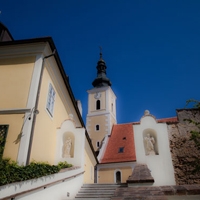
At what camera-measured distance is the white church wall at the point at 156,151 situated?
9219 millimetres

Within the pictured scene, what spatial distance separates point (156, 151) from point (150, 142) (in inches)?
21.4

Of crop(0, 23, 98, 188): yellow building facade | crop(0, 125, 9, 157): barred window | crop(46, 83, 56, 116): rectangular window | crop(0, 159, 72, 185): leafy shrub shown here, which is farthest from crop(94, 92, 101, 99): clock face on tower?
crop(0, 159, 72, 185): leafy shrub

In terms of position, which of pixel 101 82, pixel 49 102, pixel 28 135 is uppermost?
pixel 101 82

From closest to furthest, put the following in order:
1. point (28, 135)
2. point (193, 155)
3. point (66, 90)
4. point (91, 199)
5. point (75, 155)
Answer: point (91, 199) → point (28, 135) → point (193, 155) → point (75, 155) → point (66, 90)

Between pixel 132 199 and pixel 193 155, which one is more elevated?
pixel 193 155

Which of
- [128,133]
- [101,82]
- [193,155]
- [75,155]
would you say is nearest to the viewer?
[193,155]

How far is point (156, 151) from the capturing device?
Answer: 32.9 ft

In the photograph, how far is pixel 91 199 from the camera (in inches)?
260

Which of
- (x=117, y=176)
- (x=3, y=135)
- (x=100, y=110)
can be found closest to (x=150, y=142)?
(x=3, y=135)

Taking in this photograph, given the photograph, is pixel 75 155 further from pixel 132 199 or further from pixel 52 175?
pixel 132 199

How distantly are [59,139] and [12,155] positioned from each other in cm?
398

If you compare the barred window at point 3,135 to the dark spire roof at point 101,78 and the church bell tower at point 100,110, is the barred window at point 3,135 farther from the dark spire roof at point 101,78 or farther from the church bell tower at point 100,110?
the dark spire roof at point 101,78

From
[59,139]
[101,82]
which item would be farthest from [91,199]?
[101,82]

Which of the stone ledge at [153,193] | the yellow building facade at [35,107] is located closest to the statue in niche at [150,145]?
the yellow building facade at [35,107]
